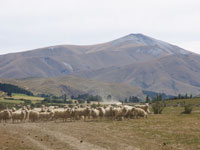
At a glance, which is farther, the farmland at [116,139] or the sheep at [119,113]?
the sheep at [119,113]

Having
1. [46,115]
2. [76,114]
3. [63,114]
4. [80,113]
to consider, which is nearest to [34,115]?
[46,115]

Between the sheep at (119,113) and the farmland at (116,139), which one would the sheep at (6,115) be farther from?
the farmland at (116,139)

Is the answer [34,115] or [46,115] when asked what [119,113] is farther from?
[34,115]

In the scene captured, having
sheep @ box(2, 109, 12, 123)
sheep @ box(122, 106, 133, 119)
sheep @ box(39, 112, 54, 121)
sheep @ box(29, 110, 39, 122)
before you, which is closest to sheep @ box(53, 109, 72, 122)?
sheep @ box(39, 112, 54, 121)

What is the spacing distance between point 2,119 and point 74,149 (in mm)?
29185

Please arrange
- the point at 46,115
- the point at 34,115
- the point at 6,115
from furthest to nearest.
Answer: the point at 46,115 < the point at 34,115 < the point at 6,115

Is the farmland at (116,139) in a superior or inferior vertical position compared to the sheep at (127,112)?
inferior

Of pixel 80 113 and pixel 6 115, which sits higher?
pixel 80 113

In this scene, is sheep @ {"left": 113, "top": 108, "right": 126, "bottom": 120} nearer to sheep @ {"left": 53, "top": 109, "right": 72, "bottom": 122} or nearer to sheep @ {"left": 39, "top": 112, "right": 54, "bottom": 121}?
sheep @ {"left": 53, "top": 109, "right": 72, "bottom": 122}

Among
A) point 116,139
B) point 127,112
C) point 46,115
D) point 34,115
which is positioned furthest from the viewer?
point 46,115

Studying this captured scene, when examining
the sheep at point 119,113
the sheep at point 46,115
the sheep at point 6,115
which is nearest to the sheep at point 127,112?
the sheep at point 119,113

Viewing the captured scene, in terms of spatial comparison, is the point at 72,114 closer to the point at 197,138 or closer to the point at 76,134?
the point at 76,134

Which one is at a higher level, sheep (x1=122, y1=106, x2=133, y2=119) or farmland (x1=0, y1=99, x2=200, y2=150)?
sheep (x1=122, y1=106, x2=133, y2=119)

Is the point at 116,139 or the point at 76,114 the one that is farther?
the point at 76,114
